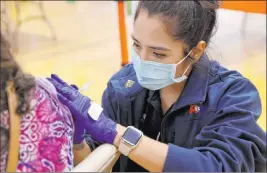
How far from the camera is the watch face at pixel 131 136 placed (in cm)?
113

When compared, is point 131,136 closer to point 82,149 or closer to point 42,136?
point 82,149

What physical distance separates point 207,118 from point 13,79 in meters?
0.73

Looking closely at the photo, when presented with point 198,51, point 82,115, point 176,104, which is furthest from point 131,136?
point 198,51

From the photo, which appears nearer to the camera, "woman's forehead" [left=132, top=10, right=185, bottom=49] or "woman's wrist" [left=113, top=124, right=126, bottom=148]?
"woman's wrist" [left=113, top=124, right=126, bottom=148]

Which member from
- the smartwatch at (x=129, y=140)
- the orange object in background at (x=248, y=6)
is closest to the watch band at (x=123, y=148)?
the smartwatch at (x=129, y=140)

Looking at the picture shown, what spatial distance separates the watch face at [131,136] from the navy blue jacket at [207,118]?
11cm

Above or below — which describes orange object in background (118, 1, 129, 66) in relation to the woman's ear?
below

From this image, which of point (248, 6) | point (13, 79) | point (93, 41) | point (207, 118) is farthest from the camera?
point (93, 41)

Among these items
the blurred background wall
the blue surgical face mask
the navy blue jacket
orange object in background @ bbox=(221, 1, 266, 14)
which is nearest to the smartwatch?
the navy blue jacket

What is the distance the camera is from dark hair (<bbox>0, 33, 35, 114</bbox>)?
0.81 m

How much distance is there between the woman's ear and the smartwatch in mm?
396

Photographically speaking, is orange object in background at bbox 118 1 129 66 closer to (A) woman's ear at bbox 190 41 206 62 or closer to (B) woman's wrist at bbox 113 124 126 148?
(A) woman's ear at bbox 190 41 206 62

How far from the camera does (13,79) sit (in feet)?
2.71

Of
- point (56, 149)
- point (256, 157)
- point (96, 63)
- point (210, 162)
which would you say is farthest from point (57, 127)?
point (96, 63)
